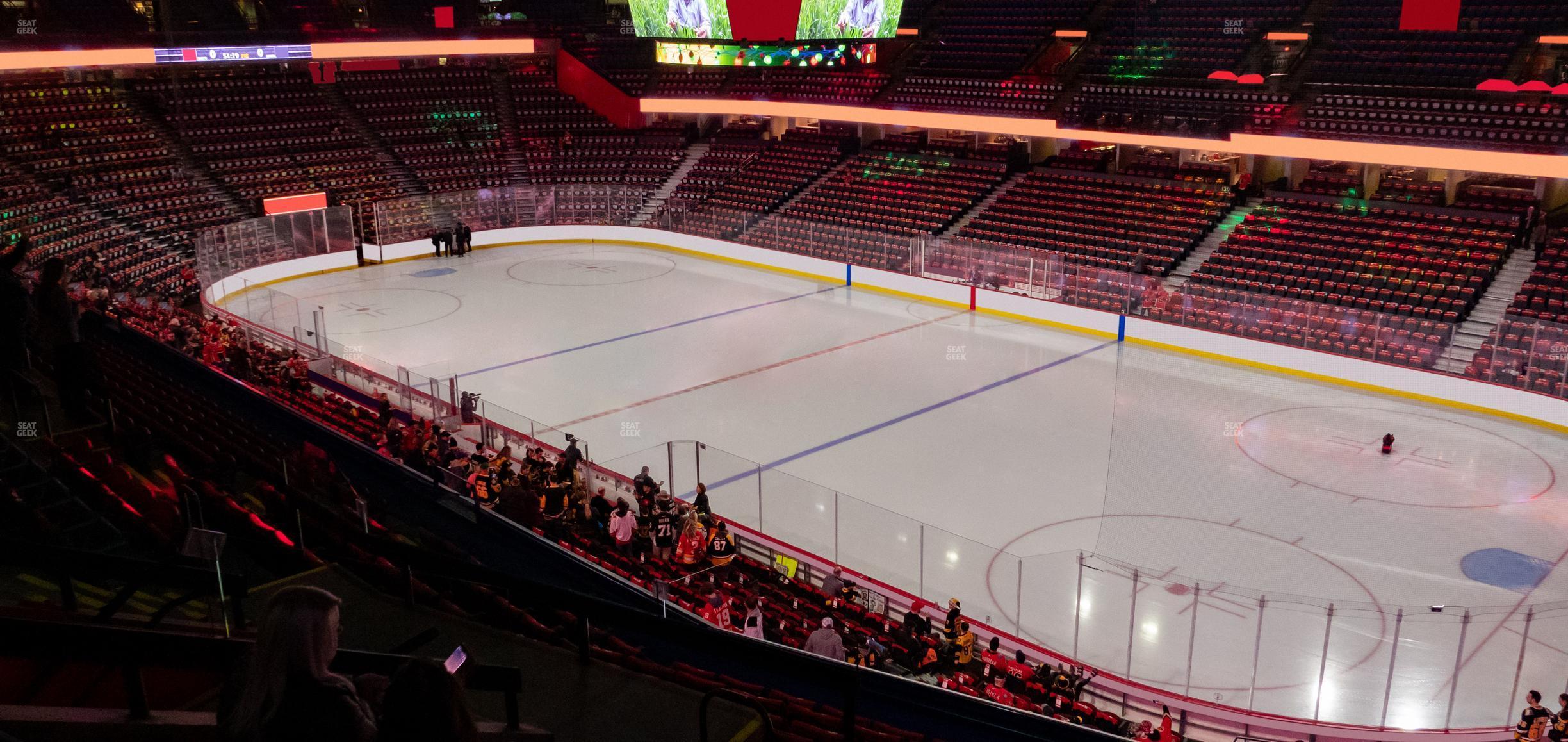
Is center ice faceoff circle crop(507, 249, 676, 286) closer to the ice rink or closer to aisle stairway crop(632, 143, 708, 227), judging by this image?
aisle stairway crop(632, 143, 708, 227)

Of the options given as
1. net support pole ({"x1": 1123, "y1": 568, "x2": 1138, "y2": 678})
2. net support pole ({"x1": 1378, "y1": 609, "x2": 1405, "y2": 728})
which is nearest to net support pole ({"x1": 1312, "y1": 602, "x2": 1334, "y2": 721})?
net support pole ({"x1": 1378, "y1": 609, "x2": 1405, "y2": 728})

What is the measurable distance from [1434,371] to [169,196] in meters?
28.9

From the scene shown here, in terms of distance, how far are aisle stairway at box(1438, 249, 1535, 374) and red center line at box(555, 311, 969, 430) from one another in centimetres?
965

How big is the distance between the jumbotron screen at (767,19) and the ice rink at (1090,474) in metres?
5.87

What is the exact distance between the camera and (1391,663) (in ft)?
28.9

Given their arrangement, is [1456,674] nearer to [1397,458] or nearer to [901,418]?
[1397,458]

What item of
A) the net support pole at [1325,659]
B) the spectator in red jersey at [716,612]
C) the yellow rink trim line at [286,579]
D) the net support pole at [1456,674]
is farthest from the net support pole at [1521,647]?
the yellow rink trim line at [286,579]

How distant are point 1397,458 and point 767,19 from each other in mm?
11536

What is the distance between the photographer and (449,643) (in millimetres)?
4297

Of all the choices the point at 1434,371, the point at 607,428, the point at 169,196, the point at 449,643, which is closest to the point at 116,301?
the point at 607,428


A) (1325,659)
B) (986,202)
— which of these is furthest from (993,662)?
(986,202)

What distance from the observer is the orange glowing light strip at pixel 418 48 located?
3366 cm

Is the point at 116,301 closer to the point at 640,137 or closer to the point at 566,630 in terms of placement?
the point at 566,630

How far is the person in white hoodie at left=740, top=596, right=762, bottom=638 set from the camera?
8844 mm
